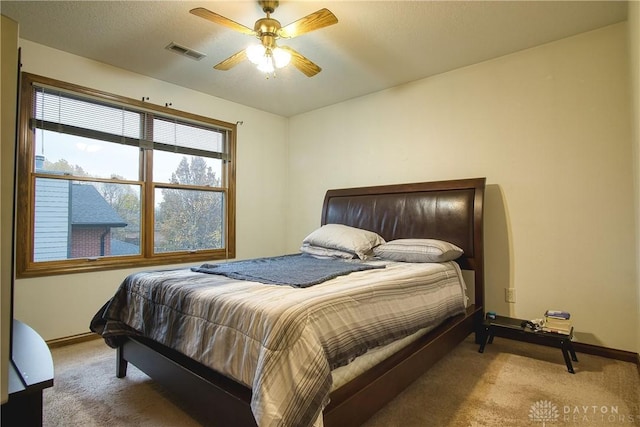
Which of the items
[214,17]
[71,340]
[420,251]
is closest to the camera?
[214,17]

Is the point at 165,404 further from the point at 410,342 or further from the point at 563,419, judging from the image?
the point at 563,419

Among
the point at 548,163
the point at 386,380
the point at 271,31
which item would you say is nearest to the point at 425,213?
the point at 548,163

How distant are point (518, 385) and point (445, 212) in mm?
1514

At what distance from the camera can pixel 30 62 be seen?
9.03ft

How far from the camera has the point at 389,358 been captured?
175 cm

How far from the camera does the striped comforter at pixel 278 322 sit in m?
1.22

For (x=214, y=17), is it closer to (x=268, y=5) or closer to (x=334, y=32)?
(x=268, y=5)

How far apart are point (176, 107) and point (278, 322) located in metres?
3.26

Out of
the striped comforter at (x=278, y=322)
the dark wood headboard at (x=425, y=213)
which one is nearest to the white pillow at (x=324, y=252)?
the dark wood headboard at (x=425, y=213)

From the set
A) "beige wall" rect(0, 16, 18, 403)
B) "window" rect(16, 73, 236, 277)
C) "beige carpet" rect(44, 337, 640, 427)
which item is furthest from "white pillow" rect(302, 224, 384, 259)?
"beige wall" rect(0, 16, 18, 403)

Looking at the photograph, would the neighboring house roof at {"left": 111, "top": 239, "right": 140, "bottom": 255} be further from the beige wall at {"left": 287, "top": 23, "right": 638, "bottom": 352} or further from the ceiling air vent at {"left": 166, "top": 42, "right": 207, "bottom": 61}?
the beige wall at {"left": 287, "top": 23, "right": 638, "bottom": 352}

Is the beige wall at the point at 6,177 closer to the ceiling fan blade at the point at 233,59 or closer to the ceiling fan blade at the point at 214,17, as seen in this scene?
the ceiling fan blade at the point at 214,17

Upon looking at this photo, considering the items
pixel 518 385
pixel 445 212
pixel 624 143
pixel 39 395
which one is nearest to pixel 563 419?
pixel 518 385

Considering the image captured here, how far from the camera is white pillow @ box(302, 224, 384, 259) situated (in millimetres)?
3049
